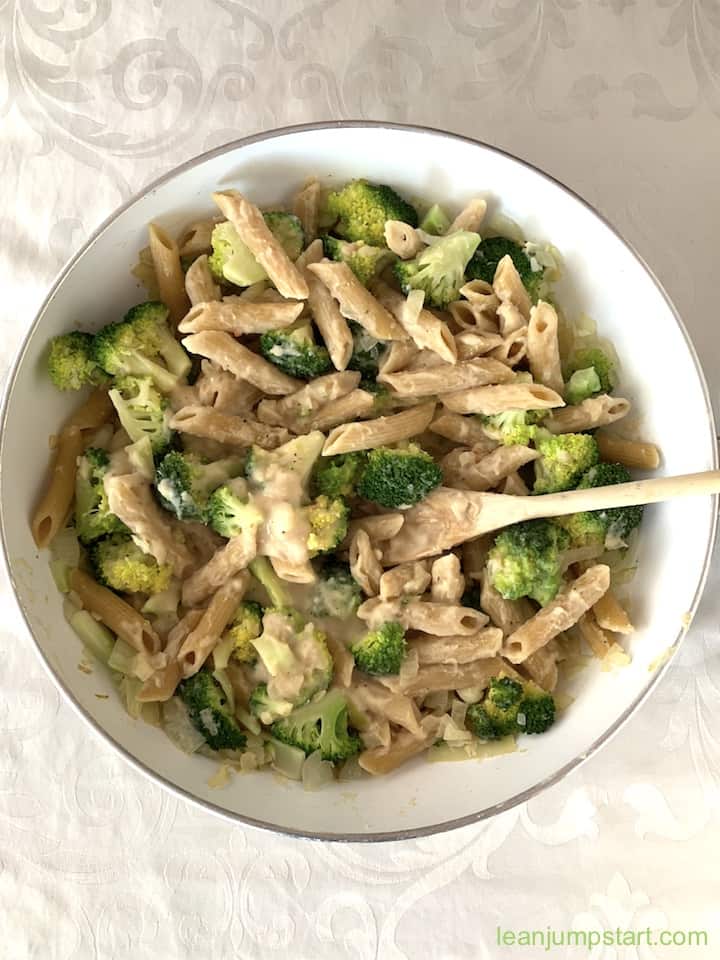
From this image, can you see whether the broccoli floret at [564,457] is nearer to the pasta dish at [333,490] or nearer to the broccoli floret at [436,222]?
the pasta dish at [333,490]

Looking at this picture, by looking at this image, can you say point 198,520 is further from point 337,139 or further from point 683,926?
point 683,926

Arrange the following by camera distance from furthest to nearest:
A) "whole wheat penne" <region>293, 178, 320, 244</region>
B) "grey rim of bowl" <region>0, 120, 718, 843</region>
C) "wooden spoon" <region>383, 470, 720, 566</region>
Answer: "whole wheat penne" <region>293, 178, 320, 244</region> < "wooden spoon" <region>383, 470, 720, 566</region> < "grey rim of bowl" <region>0, 120, 718, 843</region>

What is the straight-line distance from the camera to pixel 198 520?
1.37 m

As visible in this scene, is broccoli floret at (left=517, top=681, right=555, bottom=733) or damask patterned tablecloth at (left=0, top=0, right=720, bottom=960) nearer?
broccoli floret at (left=517, top=681, right=555, bottom=733)

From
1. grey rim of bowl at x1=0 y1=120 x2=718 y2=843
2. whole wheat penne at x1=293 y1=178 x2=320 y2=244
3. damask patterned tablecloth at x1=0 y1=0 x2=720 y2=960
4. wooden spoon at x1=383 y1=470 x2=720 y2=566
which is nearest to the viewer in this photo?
grey rim of bowl at x1=0 y1=120 x2=718 y2=843

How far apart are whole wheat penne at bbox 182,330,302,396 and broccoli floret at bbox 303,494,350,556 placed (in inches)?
8.0

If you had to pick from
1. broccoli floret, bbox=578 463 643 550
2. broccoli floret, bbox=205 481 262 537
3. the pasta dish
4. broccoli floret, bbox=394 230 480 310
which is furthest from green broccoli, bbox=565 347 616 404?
broccoli floret, bbox=205 481 262 537

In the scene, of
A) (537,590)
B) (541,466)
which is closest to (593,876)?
(537,590)

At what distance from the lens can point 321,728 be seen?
4.43ft

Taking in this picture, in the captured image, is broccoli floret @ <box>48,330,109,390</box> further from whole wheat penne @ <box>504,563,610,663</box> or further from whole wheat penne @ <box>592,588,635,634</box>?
whole wheat penne @ <box>592,588,635,634</box>

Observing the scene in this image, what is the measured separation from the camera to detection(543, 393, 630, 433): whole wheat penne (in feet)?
4.62

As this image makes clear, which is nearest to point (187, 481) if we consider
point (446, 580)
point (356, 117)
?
point (446, 580)

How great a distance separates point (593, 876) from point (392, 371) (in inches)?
38.3

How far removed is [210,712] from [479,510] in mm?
529
